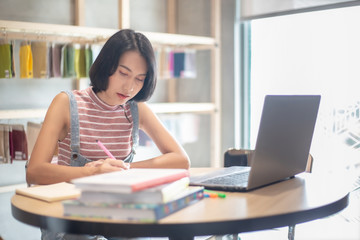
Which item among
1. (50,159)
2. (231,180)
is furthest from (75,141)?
(231,180)

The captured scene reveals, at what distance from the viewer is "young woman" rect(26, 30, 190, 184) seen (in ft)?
5.88

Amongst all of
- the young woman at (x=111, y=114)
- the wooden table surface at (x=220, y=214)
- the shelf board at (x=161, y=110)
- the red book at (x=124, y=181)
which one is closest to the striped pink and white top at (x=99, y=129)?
the young woman at (x=111, y=114)

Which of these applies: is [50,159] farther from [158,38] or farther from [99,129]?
[158,38]

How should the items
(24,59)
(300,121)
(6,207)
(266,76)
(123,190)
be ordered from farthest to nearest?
(266,76)
(6,207)
(24,59)
(300,121)
(123,190)

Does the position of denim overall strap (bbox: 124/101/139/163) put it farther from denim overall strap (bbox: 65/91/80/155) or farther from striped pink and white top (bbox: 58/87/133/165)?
denim overall strap (bbox: 65/91/80/155)

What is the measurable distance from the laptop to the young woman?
389 millimetres

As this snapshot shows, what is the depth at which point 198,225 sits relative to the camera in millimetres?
1056

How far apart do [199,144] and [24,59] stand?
6.78 ft

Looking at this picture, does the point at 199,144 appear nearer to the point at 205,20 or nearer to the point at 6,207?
the point at 205,20

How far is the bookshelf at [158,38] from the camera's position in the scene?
2943 millimetres

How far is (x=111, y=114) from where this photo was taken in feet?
6.39

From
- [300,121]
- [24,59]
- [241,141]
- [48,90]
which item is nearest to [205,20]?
[241,141]

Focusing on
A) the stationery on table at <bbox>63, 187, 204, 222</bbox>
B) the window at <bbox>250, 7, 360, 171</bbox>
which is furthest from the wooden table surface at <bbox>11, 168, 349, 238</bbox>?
the window at <bbox>250, 7, 360, 171</bbox>

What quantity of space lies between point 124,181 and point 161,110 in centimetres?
264
